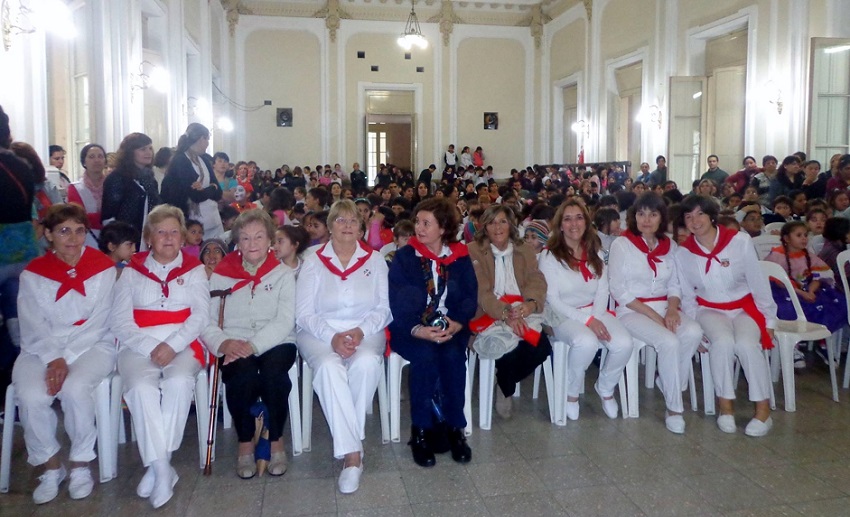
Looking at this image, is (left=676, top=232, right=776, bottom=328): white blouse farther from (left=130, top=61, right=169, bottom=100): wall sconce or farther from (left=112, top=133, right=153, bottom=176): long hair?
(left=130, top=61, right=169, bottom=100): wall sconce

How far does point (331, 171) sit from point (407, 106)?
3.07 meters

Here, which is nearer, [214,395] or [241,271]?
[214,395]

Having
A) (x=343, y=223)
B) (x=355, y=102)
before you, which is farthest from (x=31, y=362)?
(x=355, y=102)

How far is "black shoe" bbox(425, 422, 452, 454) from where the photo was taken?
10.4ft

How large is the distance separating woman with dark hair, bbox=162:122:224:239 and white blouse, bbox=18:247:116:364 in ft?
4.81

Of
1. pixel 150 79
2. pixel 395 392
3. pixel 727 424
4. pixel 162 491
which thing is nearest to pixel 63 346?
pixel 162 491

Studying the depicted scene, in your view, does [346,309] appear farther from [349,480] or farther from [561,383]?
[561,383]

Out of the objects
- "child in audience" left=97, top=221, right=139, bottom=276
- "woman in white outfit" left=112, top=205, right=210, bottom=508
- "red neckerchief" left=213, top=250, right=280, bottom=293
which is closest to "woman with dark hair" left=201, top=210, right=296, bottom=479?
"red neckerchief" left=213, top=250, right=280, bottom=293

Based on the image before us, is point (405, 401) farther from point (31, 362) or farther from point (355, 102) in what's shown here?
point (355, 102)

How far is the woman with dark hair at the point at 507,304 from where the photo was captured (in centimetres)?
349

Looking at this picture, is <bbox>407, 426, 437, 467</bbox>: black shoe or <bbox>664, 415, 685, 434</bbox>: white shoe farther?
<bbox>664, 415, 685, 434</bbox>: white shoe

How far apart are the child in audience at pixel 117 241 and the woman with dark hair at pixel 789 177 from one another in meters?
6.85

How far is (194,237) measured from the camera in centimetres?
432

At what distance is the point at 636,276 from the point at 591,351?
23.6 inches
